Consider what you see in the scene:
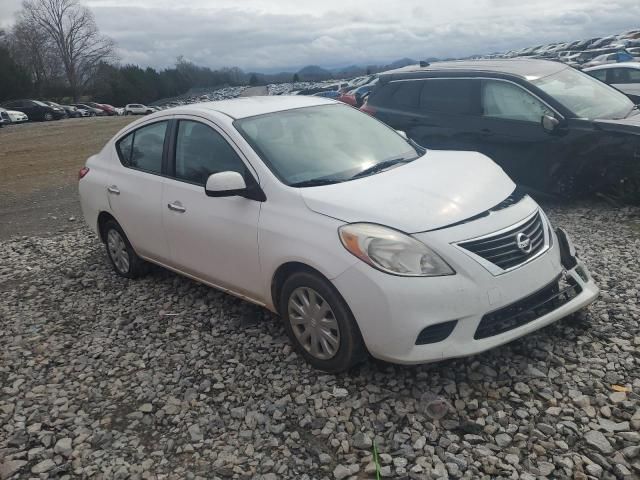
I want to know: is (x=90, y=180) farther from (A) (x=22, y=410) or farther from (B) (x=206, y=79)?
(B) (x=206, y=79)

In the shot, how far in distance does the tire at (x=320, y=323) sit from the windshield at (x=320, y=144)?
29.5 inches

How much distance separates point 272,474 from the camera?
9.50ft

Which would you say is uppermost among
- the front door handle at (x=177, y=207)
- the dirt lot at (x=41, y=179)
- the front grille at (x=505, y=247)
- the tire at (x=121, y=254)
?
the front door handle at (x=177, y=207)

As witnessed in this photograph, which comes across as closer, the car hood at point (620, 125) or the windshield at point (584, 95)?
the car hood at point (620, 125)

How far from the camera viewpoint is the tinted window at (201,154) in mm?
4199

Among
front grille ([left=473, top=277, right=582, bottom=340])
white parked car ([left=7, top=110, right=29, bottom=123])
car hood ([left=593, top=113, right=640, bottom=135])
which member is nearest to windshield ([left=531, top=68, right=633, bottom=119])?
car hood ([left=593, top=113, right=640, bottom=135])

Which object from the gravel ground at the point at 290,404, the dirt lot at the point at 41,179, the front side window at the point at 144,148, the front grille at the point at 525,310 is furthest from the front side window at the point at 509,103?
the dirt lot at the point at 41,179

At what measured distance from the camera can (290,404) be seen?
343cm

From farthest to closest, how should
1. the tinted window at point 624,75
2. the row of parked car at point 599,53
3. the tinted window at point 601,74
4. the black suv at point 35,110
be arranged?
the black suv at point 35,110
the row of parked car at point 599,53
the tinted window at point 601,74
the tinted window at point 624,75

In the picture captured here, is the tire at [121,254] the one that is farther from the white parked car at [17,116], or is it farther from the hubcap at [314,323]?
the white parked car at [17,116]

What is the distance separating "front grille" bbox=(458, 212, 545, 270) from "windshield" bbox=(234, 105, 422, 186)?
108 cm

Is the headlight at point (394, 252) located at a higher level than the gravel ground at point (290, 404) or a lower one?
higher

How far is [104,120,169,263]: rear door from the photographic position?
191 inches

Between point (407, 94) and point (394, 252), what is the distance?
16.8 feet
